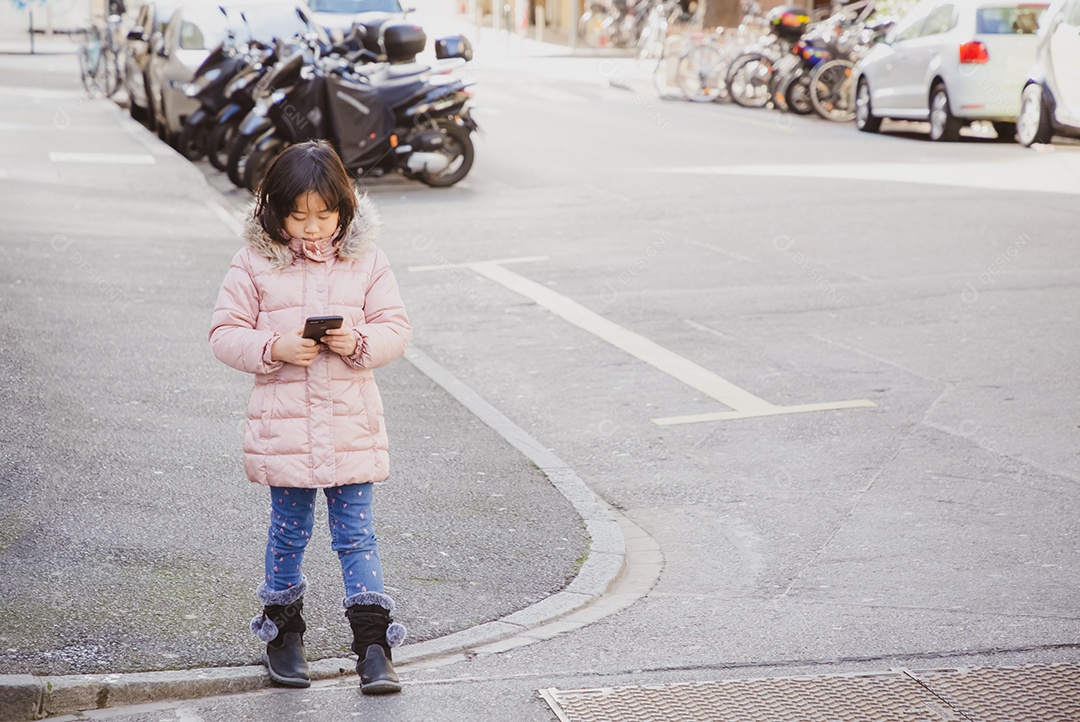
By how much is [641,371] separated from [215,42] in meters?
12.4

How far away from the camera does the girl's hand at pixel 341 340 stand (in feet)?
13.0

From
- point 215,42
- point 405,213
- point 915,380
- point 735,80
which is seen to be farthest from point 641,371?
point 735,80

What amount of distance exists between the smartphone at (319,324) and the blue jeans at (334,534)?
1.56ft

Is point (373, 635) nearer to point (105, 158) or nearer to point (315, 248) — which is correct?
point (315, 248)

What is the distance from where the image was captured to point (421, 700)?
4.18m

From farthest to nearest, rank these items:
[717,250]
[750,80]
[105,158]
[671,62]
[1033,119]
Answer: [671,62] → [750,80] → [1033,119] → [105,158] → [717,250]

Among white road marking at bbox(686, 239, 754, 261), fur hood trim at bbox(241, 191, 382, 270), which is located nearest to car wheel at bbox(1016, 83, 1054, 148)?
white road marking at bbox(686, 239, 754, 261)

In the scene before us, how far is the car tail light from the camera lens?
19.3m

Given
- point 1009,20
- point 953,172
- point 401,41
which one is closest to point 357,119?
point 401,41

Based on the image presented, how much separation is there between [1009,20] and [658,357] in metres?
12.7

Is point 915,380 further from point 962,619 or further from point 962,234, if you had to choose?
point 962,234

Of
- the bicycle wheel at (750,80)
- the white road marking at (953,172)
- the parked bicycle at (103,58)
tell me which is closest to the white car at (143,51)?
the parked bicycle at (103,58)

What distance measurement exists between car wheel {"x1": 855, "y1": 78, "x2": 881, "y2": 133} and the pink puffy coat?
60.5 ft

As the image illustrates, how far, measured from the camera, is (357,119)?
49.5ft
